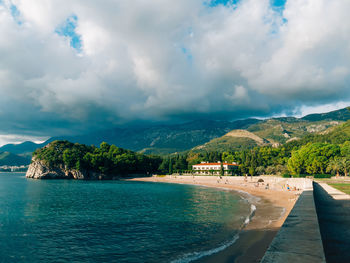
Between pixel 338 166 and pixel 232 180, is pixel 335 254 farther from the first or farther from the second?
pixel 232 180

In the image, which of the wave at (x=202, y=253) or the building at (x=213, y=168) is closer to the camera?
the wave at (x=202, y=253)

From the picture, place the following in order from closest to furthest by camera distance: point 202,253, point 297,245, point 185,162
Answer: point 297,245 → point 202,253 → point 185,162

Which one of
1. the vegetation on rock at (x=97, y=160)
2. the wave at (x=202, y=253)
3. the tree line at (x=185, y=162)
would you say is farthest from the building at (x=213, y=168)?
the wave at (x=202, y=253)

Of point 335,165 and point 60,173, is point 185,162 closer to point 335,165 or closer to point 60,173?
point 60,173

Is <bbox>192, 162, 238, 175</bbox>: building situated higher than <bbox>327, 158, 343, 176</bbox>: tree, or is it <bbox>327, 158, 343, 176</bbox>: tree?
<bbox>327, 158, 343, 176</bbox>: tree

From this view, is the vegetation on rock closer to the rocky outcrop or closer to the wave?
the rocky outcrop

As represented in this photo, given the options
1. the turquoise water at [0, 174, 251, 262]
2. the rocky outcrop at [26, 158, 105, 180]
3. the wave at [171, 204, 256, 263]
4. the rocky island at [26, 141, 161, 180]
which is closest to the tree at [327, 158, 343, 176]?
the turquoise water at [0, 174, 251, 262]

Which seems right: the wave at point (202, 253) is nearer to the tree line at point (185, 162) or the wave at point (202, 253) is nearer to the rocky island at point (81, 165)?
the tree line at point (185, 162)

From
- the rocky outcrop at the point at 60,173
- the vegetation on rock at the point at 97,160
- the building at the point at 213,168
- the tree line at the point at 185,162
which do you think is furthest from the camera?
the rocky outcrop at the point at 60,173

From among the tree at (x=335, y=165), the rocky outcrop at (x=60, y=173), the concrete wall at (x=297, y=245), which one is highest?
the tree at (x=335, y=165)

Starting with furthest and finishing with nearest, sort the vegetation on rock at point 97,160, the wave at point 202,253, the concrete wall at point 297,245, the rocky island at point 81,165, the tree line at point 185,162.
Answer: the rocky island at point 81,165 → the vegetation on rock at point 97,160 → the tree line at point 185,162 → the wave at point 202,253 → the concrete wall at point 297,245

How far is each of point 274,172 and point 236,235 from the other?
4145 inches

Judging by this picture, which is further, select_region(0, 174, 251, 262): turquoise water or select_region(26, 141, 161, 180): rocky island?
select_region(26, 141, 161, 180): rocky island

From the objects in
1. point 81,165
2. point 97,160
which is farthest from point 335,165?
point 81,165
